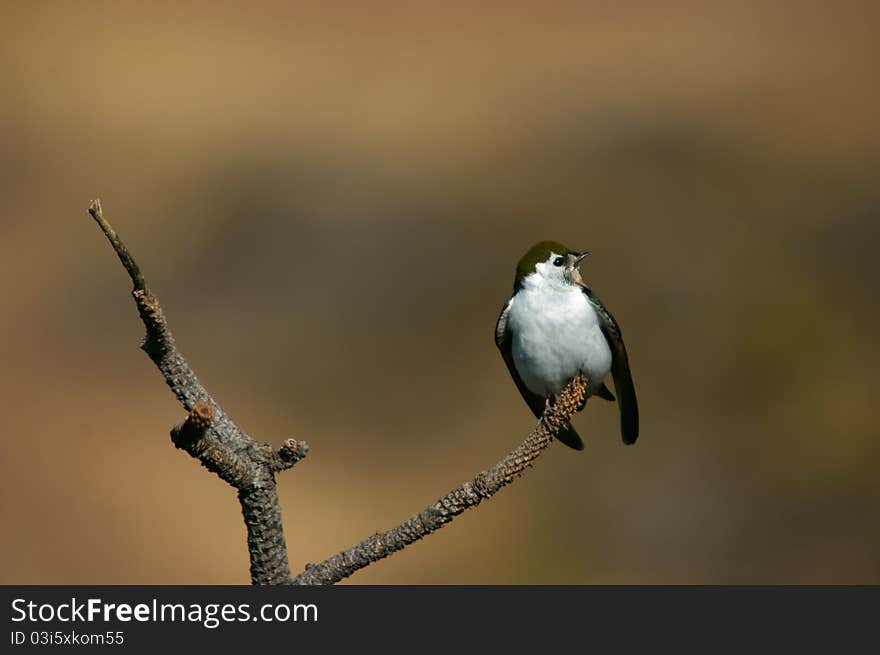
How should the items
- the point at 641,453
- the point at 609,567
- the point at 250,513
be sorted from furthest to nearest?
the point at 641,453
the point at 609,567
the point at 250,513

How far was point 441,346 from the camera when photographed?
13.3 meters

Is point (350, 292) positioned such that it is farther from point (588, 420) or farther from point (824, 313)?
point (824, 313)

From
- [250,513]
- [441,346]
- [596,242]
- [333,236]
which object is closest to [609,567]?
[441,346]

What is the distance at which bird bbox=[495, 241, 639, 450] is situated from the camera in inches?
272

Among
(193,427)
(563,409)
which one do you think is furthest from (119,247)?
(563,409)

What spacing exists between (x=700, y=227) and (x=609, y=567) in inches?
209

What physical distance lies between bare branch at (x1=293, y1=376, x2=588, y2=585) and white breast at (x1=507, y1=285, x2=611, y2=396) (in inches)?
109

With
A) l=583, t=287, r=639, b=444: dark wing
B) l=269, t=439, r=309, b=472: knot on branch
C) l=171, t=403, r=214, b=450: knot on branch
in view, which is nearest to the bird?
l=583, t=287, r=639, b=444: dark wing

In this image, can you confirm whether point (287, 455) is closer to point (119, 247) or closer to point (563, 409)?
point (119, 247)

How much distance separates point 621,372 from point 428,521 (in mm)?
4131

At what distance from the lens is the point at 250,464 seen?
3152 millimetres

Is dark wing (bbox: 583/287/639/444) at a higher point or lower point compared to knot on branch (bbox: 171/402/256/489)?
higher

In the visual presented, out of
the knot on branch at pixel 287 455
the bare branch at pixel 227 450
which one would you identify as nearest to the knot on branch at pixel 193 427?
the bare branch at pixel 227 450

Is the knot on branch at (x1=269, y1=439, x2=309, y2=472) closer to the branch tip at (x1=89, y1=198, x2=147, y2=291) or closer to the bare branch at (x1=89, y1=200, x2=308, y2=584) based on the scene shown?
the bare branch at (x1=89, y1=200, x2=308, y2=584)
